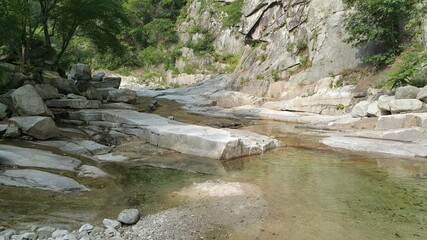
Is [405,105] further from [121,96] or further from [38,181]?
[121,96]

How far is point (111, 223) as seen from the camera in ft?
18.3

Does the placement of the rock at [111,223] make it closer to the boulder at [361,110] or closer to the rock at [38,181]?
the rock at [38,181]

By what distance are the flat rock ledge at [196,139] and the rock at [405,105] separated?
5.05 meters

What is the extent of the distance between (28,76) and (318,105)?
1444 centimetres

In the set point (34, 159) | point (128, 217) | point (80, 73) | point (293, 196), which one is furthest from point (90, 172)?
point (80, 73)

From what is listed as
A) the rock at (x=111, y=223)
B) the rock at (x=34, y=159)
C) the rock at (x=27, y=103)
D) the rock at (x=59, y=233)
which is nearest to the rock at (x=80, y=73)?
the rock at (x=27, y=103)

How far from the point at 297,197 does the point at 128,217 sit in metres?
3.32

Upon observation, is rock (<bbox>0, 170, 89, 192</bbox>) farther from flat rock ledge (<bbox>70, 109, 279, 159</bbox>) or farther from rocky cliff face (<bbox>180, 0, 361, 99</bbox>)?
rocky cliff face (<bbox>180, 0, 361, 99</bbox>)

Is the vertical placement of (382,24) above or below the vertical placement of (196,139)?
above

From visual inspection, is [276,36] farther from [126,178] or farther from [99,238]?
[99,238]

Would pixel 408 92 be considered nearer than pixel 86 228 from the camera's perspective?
No

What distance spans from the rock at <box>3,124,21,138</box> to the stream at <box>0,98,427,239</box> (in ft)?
9.26

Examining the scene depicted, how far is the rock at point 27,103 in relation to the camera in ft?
39.3

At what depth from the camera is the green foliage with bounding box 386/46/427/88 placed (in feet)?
50.8
